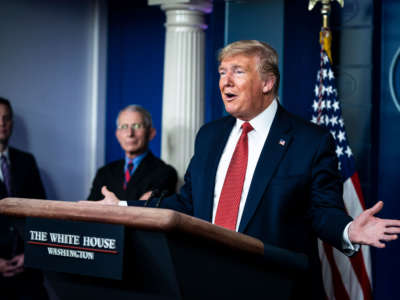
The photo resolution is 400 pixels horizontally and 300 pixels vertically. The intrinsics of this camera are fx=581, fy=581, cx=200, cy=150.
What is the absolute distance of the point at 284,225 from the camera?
84.1 inches

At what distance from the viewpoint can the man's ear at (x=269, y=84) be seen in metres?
2.32

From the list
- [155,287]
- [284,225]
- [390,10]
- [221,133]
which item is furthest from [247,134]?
[390,10]

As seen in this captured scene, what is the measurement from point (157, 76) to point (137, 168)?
155 cm

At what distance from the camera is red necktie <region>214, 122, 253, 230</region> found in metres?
2.13

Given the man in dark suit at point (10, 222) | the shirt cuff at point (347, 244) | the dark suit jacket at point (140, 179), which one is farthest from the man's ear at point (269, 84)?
the man in dark suit at point (10, 222)

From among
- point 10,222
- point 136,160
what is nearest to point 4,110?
point 10,222

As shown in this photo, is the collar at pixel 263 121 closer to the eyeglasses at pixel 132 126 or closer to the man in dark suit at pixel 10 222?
the eyeglasses at pixel 132 126

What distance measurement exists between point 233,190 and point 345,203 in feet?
4.01

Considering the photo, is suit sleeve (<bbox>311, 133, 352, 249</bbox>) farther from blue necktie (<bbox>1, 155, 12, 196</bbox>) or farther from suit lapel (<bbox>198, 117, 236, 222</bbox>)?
blue necktie (<bbox>1, 155, 12, 196</bbox>)

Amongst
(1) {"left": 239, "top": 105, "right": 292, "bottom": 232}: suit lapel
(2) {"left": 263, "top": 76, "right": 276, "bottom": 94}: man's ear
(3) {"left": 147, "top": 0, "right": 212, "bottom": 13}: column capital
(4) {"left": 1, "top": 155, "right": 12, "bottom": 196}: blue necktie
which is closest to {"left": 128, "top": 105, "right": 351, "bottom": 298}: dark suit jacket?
(1) {"left": 239, "top": 105, "right": 292, "bottom": 232}: suit lapel

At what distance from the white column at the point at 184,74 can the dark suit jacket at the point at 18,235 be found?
110 cm

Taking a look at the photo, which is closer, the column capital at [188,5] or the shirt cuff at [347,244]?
the shirt cuff at [347,244]

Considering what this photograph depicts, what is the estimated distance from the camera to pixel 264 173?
2.11 m

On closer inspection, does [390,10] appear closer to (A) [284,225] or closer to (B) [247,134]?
(B) [247,134]
